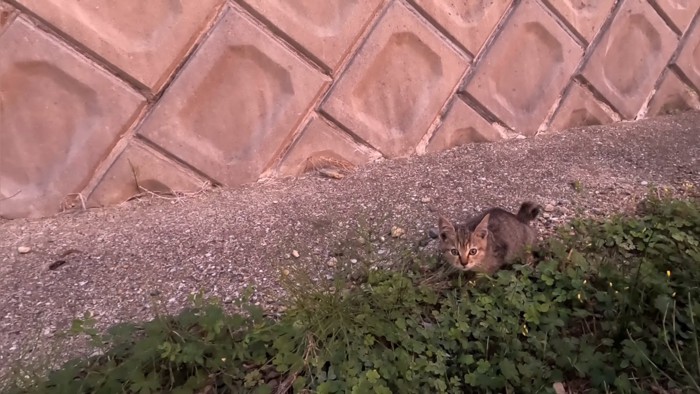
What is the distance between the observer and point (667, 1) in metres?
3.73

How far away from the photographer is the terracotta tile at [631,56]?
362cm

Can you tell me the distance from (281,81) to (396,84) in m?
0.71

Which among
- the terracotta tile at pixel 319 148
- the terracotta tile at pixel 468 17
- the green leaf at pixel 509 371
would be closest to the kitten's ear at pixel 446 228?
the green leaf at pixel 509 371

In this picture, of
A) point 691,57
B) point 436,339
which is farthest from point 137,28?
point 691,57

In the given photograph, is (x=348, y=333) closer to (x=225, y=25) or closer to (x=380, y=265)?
(x=380, y=265)

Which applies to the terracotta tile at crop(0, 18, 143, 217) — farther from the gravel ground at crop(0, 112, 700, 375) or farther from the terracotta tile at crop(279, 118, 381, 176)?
the terracotta tile at crop(279, 118, 381, 176)

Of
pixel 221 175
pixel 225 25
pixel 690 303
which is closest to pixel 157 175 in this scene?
pixel 221 175

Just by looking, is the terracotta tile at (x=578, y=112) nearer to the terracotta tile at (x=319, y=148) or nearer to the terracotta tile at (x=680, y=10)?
the terracotta tile at (x=680, y=10)

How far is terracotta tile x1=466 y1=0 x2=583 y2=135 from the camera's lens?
334 centimetres

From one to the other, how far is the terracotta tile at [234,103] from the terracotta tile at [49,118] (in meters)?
0.22

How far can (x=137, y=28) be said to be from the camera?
265 centimetres

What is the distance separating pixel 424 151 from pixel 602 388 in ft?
5.95

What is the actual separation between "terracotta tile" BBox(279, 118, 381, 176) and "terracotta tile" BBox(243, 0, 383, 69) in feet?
1.20

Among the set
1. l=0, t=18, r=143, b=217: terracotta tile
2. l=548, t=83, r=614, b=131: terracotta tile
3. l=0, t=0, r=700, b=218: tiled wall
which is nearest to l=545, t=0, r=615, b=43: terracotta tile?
l=0, t=0, r=700, b=218: tiled wall
